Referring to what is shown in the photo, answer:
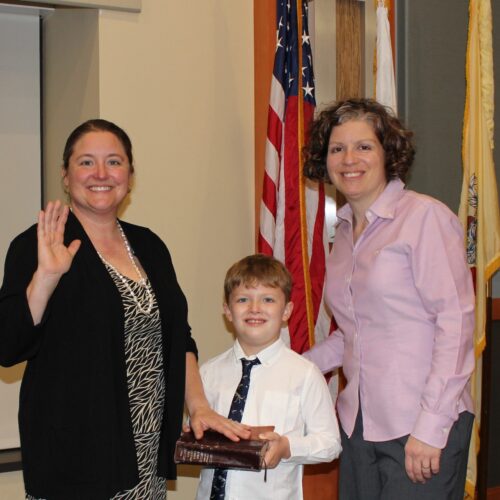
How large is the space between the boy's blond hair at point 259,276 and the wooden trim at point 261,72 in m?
1.38

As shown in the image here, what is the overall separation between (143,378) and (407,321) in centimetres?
81

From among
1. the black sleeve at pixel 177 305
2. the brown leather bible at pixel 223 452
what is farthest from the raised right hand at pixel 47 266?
the brown leather bible at pixel 223 452

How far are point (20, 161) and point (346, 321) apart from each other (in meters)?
2.32

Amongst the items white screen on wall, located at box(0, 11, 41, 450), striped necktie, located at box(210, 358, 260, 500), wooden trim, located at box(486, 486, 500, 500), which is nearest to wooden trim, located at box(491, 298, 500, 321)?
wooden trim, located at box(486, 486, 500, 500)

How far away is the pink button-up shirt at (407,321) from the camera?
2162 millimetres

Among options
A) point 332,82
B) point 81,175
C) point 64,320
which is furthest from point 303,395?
point 332,82

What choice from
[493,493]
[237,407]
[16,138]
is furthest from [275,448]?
[16,138]

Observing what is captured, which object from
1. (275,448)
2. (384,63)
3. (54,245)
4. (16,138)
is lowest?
(275,448)

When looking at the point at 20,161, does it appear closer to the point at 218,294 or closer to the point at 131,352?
the point at 218,294

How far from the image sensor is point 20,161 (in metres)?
4.03

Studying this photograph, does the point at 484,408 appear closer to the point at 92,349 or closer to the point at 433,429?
the point at 433,429

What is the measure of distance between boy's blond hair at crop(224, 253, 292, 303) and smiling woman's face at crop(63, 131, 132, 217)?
443 millimetres

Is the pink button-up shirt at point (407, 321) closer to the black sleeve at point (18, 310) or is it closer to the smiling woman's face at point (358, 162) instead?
the smiling woman's face at point (358, 162)

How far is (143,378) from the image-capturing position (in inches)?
89.6
